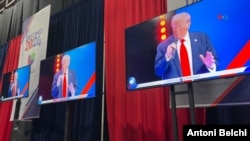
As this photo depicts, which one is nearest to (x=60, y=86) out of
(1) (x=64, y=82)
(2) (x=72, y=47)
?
(1) (x=64, y=82)

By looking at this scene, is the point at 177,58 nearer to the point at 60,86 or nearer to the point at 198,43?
the point at 198,43

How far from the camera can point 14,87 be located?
327 cm

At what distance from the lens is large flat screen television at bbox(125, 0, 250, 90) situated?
1396 mm

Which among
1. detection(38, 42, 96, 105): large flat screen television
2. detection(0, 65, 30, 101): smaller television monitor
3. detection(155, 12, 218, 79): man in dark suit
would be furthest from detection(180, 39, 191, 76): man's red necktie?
detection(0, 65, 30, 101): smaller television monitor

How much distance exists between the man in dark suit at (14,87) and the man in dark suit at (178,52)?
2164mm

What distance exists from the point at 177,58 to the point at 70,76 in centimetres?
121

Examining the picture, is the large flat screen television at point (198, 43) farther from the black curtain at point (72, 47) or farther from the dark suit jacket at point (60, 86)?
the black curtain at point (72, 47)

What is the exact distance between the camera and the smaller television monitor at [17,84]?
312 cm

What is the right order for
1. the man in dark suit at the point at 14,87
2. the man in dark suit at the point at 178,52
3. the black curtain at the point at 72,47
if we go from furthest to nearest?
the man in dark suit at the point at 14,87, the black curtain at the point at 72,47, the man in dark suit at the point at 178,52

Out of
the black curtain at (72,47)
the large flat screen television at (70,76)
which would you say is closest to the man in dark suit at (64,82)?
the large flat screen television at (70,76)

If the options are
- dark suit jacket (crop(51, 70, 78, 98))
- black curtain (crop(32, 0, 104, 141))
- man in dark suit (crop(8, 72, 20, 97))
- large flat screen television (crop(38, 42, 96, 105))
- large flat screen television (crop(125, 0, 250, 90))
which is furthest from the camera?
man in dark suit (crop(8, 72, 20, 97))

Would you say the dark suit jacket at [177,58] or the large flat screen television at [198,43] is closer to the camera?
the large flat screen television at [198,43]

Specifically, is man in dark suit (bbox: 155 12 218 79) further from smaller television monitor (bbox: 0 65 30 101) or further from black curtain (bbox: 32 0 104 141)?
smaller television monitor (bbox: 0 65 30 101)

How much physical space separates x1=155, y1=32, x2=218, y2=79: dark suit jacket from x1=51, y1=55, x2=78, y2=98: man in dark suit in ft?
3.26
